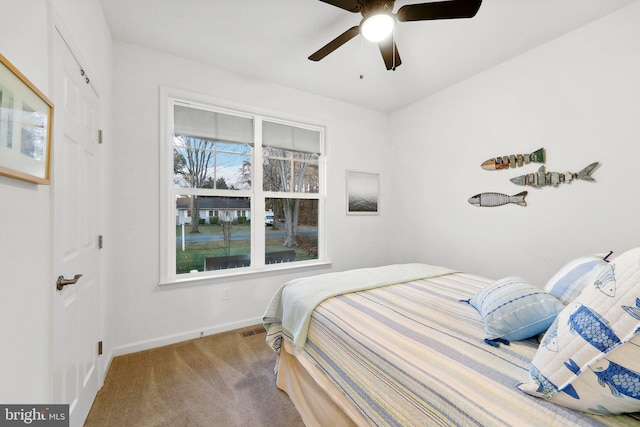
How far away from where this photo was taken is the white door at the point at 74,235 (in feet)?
3.92

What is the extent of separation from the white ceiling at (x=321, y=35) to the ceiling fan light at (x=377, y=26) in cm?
42

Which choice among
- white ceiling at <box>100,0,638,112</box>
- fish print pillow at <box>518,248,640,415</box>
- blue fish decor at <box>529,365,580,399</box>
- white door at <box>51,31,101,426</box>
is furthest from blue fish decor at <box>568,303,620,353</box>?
white ceiling at <box>100,0,638,112</box>

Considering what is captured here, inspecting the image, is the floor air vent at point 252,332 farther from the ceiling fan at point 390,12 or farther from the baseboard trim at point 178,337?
the ceiling fan at point 390,12

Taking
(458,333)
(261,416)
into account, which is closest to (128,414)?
(261,416)

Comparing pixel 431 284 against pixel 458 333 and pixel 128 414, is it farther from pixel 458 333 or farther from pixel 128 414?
pixel 128 414

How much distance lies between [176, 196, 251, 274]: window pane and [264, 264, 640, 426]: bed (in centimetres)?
121

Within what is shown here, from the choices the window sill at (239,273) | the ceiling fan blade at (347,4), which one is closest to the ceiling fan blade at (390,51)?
the ceiling fan blade at (347,4)

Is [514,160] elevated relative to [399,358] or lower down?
elevated

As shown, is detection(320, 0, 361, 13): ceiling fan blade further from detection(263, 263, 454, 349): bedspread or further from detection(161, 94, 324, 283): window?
detection(263, 263, 454, 349): bedspread

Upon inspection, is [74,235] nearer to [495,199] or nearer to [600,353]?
[600,353]

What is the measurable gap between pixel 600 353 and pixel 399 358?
584 millimetres

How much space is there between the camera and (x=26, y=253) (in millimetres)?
943

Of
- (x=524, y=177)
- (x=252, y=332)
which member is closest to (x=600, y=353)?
(x=524, y=177)

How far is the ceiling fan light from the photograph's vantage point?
1.55 metres
